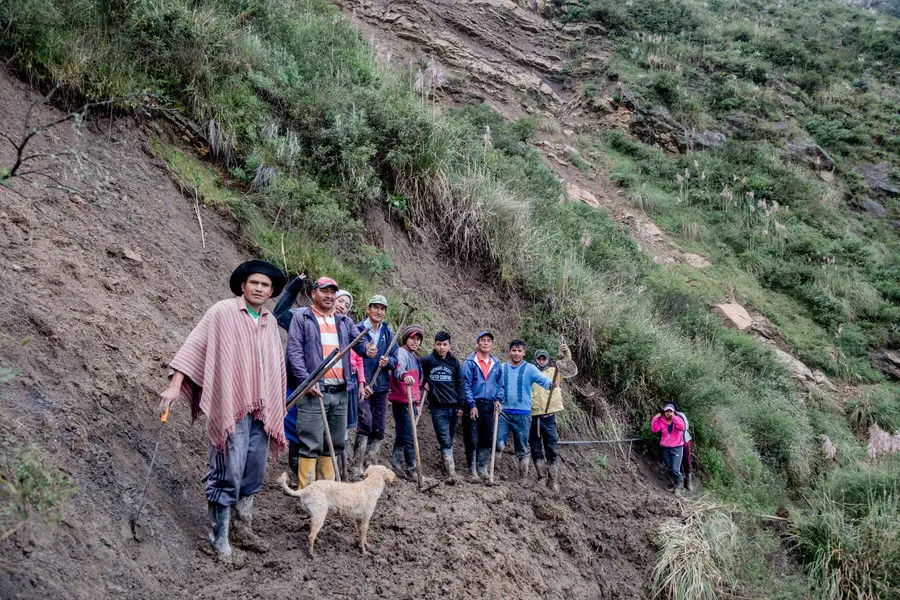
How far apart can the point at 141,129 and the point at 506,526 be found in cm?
603

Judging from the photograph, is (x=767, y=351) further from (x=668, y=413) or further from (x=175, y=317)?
(x=175, y=317)

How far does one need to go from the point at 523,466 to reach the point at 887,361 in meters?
12.1

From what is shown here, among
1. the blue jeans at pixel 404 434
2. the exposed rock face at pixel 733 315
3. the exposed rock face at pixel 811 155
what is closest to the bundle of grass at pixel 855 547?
the blue jeans at pixel 404 434

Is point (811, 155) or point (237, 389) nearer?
point (237, 389)

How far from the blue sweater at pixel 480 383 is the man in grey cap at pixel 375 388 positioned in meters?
1.03

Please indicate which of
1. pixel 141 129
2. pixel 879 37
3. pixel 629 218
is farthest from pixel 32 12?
pixel 879 37

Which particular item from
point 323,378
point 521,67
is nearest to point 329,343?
point 323,378

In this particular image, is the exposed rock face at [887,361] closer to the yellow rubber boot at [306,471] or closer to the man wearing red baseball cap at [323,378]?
the man wearing red baseball cap at [323,378]

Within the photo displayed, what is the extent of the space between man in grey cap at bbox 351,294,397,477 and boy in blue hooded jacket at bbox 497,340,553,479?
1582 millimetres

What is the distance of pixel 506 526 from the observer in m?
5.64

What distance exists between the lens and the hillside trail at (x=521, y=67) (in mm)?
15562

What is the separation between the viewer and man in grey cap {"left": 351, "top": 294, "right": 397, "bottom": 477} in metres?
6.06

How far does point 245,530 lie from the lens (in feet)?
13.5

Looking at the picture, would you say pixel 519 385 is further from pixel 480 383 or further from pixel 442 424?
pixel 442 424
